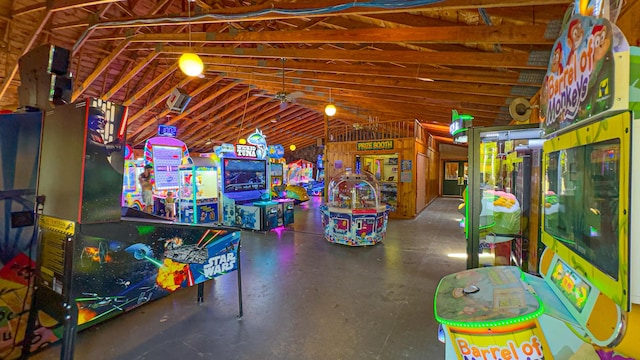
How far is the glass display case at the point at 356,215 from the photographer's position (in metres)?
5.84

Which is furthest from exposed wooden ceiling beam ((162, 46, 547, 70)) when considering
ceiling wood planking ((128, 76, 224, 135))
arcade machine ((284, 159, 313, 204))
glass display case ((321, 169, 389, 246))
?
arcade machine ((284, 159, 313, 204))

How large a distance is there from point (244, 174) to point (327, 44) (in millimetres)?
3941

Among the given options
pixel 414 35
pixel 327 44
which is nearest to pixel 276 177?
pixel 327 44

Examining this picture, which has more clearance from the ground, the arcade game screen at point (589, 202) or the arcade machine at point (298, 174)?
the arcade machine at point (298, 174)

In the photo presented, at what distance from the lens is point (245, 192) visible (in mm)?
7703

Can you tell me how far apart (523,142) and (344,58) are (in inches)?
115

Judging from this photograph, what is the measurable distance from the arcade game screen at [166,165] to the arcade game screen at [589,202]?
7527mm

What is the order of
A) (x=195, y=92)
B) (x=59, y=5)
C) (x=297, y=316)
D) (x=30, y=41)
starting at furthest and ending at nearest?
(x=195, y=92) < (x=30, y=41) < (x=59, y=5) < (x=297, y=316)

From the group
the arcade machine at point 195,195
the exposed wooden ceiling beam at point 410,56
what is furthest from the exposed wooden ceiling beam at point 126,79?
the exposed wooden ceiling beam at point 410,56

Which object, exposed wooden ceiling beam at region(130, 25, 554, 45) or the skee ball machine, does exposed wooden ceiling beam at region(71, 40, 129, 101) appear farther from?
the skee ball machine

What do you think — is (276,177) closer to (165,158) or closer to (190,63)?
(165,158)

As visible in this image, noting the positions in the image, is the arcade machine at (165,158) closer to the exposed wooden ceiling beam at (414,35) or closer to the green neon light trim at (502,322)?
the exposed wooden ceiling beam at (414,35)

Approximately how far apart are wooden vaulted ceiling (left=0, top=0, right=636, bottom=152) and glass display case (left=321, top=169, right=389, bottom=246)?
7.44 feet

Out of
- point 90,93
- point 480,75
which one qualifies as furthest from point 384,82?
point 90,93
